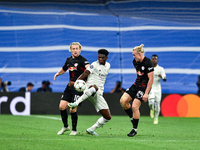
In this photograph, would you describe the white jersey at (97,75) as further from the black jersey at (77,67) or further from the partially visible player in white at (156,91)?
the partially visible player in white at (156,91)

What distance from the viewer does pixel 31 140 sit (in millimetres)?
6895

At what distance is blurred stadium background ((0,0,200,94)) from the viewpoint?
1645 cm

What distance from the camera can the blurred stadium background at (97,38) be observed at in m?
16.5

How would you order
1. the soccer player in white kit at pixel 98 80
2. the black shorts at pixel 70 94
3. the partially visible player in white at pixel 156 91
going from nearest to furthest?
1. the soccer player in white kit at pixel 98 80
2. the black shorts at pixel 70 94
3. the partially visible player in white at pixel 156 91

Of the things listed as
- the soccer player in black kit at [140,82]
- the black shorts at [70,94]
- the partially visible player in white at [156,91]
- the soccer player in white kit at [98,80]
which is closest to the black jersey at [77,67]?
the black shorts at [70,94]

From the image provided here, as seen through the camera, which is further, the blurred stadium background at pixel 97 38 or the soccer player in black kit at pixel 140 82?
the blurred stadium background at pixel 97 38

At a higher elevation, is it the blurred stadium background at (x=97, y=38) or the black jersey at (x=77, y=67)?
the blurred stadium background at (x=97, y=38)

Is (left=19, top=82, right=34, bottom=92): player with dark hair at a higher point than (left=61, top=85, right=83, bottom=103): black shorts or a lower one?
lower

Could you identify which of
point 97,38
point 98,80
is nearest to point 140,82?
point 98,80

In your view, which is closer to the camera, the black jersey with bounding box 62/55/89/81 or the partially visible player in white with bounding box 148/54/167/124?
the black jersey with bounding box 62/55/89/81

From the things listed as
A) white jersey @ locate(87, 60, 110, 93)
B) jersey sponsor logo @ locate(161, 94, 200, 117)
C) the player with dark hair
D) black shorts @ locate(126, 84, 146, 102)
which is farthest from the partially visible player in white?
the player with dark hair

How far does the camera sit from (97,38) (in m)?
17.0

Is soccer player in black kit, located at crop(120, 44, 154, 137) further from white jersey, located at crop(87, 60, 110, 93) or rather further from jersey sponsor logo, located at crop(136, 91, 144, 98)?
white jersey, located at crop(87, 60, 110, 93)

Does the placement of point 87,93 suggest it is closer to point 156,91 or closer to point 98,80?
point 98,80
